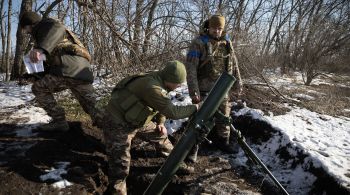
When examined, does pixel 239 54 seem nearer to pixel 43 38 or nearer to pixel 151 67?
pixel 151 67

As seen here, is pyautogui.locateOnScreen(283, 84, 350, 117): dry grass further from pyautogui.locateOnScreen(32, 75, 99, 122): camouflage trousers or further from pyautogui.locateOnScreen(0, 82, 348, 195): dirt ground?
pyautogui.locateOnScreen(32, 75, 99, 122): camouflage trousers

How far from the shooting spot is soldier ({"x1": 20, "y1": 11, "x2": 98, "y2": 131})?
379 centimetres

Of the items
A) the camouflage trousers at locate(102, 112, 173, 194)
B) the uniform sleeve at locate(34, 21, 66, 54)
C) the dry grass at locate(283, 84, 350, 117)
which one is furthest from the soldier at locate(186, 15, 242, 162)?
the dry grass at locate(283, 84, 350, 117)

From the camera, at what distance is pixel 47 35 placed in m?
3.76

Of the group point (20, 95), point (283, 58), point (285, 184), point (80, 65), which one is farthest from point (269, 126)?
point (283, 58)

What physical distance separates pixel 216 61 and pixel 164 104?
1418 mm

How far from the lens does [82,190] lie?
3.31 meters

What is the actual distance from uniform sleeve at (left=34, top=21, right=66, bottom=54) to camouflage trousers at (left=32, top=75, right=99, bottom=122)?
1.40 ft

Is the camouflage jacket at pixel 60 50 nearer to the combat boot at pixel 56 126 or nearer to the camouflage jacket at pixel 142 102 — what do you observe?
the combat boot at pixel 56 126

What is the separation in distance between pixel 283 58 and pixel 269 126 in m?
6.86

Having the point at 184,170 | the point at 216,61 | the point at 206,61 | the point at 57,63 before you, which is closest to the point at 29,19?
the point at 57,63

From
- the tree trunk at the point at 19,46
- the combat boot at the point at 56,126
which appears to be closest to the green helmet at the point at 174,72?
the combat boot at the point at 56,126

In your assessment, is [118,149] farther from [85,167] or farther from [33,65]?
[33,65]

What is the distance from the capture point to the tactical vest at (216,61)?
13.6 feet
